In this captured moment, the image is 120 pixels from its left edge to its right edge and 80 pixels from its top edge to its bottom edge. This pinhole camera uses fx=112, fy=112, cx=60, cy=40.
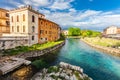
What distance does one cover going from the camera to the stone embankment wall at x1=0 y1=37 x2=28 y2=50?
77.4 feet

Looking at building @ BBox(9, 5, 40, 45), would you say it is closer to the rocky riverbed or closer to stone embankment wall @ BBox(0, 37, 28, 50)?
stone embankment wall @ BBox(0, 37, 28, 50)

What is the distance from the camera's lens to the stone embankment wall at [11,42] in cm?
2359

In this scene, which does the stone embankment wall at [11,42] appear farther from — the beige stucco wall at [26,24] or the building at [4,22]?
the building at [4,22]

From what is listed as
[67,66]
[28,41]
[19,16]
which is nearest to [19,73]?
[67,66]

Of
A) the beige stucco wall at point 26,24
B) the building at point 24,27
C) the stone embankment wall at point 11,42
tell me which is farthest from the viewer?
the beige stucco wall at point 26,24

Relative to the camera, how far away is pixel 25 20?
Answer: 3116cm

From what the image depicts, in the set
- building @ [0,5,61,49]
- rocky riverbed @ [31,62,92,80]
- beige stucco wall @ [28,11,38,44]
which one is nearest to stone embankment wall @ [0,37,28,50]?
building @ [0,5,61,49]

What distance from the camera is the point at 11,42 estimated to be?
25750mm

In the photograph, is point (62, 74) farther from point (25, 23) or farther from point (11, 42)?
point (25, 23)

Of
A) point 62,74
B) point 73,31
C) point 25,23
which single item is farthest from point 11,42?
point 73,31

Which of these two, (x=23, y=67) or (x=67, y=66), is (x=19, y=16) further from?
(x=67, y=66)

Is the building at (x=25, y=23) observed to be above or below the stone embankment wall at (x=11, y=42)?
above

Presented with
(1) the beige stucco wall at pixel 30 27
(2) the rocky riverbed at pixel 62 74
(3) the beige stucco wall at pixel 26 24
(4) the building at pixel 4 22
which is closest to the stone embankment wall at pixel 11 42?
(3) the beige stucco wall at pixel 26 24

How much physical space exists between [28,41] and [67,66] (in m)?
17.3
